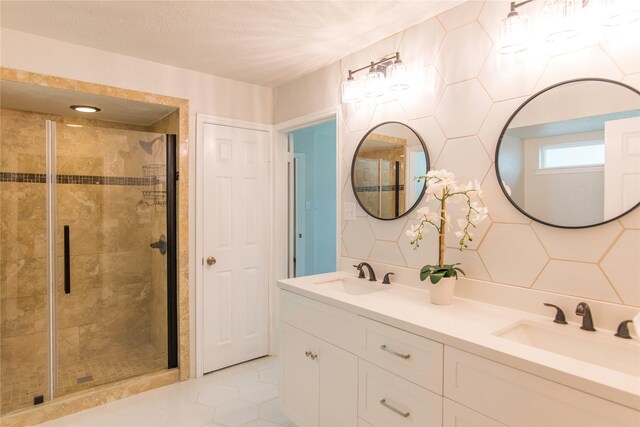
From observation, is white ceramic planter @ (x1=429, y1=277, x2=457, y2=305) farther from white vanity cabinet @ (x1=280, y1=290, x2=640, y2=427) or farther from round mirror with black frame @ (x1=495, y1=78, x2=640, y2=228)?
round mirror with black frame @ (x1=495, y1=78, x2=640, y2=228)

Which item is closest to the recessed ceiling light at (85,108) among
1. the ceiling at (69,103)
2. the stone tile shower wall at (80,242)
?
the ceiling at (69,103)

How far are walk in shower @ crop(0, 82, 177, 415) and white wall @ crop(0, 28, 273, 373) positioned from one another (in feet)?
0.64

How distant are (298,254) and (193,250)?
1548 millimetres

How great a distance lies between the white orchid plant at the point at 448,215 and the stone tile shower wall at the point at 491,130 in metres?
0.08

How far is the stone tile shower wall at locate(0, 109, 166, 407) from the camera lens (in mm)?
2795

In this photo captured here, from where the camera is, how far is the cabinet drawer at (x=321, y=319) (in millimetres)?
1709

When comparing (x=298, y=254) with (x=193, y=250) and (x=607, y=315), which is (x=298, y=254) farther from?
(x=607, y=315)

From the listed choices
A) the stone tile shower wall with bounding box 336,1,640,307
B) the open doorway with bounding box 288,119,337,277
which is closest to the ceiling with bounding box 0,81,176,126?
the open doorway with bounding box 288,119,337,277

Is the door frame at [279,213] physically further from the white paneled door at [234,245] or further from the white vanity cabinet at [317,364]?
the white vanity cabinet at [317,364]

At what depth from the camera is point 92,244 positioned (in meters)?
2.88

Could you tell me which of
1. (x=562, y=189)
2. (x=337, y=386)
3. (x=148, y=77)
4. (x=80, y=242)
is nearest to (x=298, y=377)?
(x=337, y=386)

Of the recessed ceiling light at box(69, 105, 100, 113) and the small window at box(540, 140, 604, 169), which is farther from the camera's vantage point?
the recessed ceiling light at box(69, 105, 100, 113)

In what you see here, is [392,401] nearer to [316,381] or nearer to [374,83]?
[316,381]

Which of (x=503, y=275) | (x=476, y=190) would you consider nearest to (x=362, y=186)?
(x=476, y=190)
